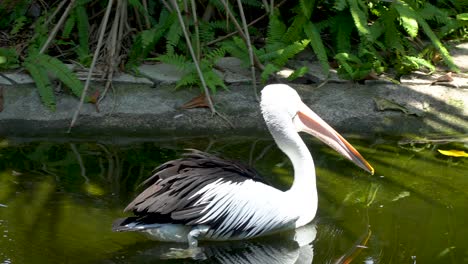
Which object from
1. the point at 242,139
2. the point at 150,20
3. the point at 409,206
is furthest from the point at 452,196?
the point at 150,20

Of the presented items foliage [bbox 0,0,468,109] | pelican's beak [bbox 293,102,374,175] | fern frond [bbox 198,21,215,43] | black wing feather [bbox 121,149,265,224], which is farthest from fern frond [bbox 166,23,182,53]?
black wing feather [bbox 121,149,265,224]

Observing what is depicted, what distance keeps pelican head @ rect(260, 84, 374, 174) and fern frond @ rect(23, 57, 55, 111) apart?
2519 mm

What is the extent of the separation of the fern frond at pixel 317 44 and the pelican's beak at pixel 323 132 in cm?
215

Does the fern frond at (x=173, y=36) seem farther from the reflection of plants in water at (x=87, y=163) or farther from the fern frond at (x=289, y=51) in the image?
the reflection of plants in water at (x=87, y=163)

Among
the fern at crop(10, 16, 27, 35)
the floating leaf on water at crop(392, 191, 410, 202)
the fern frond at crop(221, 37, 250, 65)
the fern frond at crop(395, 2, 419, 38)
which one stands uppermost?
the fern at crop(10, 16, 27, 35)

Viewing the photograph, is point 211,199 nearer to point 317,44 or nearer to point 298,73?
→ point 298,73

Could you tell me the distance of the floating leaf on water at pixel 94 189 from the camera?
21.3 feet

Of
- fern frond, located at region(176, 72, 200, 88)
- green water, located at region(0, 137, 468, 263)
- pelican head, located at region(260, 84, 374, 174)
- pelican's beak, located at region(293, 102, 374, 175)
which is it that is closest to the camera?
green water, located at region(0, 137, 468, 263)

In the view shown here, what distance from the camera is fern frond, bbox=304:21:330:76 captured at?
8.54 meters

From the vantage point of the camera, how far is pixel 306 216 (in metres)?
6.09

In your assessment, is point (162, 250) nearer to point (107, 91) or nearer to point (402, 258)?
point (402, 258)

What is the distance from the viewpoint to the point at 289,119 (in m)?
6.27

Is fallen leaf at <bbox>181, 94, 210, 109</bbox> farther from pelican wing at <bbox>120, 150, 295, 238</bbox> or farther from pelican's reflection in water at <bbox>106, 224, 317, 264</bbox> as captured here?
pelican's reflection in water at <bbox>106, 224, 317, 264</bbox>

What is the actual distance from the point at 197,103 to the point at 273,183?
1563 millimetres
